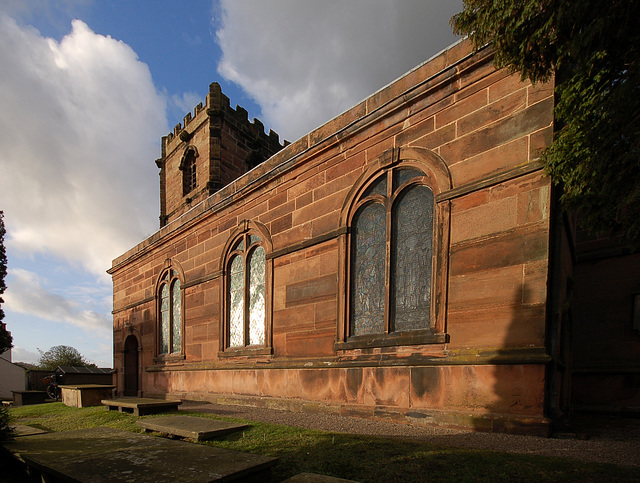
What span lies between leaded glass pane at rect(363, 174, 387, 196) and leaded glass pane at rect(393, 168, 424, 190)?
0.23 m

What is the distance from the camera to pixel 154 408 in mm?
7164

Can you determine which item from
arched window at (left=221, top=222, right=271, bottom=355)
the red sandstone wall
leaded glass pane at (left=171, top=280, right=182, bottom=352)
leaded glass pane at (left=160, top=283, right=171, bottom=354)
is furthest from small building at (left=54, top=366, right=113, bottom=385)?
arched window at (left=221, top=222, right=271, bottom=355)

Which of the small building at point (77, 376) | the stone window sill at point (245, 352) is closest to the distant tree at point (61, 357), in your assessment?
the small building at point (77, 376)

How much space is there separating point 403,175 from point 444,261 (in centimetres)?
176

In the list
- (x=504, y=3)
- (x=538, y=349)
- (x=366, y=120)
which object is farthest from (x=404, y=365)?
(x=504, y=3)

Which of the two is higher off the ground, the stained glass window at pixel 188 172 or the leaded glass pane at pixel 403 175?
the stained glass window at pixel 188 172

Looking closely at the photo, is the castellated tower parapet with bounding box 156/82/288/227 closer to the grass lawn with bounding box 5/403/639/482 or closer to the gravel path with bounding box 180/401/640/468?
the gravel path with bounding box 180/401/640/468

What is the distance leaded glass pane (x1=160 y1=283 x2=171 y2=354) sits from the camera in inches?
501

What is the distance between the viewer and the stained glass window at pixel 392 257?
5980mm

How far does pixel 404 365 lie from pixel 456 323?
1.06m

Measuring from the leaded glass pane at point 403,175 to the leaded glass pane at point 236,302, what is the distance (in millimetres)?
4874

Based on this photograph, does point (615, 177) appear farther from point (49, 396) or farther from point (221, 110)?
point (49, 396)

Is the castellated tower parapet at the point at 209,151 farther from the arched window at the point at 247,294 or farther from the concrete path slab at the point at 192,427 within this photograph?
the concrete path slab at the point at 192,427

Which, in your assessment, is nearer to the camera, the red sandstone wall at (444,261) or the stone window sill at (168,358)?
the red sandstone wall at (444,261)
